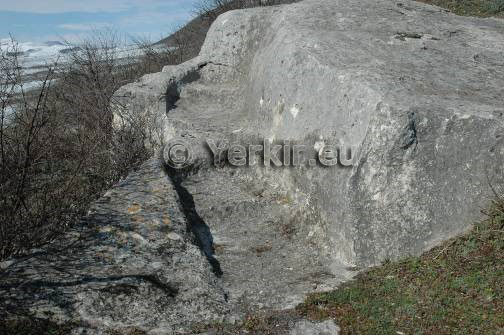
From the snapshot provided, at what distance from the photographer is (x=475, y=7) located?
16.0 m

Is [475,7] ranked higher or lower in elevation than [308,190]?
higher

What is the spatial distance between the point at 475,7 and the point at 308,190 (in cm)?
1246

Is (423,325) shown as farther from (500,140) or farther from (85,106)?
(85,106)

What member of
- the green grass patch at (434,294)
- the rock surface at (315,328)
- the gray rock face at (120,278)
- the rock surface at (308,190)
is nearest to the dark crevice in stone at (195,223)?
the rock surface at (308,190)

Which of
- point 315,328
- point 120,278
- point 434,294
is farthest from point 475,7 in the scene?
point 120,278

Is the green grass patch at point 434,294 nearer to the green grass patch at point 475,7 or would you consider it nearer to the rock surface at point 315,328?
the rock surface at point 315,328

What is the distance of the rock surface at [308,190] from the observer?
4.60 meters

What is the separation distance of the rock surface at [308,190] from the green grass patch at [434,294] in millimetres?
241

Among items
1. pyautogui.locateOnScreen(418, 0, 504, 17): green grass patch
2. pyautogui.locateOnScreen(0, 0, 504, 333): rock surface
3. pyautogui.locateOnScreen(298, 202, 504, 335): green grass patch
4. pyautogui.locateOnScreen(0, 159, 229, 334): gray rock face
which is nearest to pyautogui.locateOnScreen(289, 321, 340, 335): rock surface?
pyautogui.locateOnScreen(298, 202, 504, 335): green grass patch

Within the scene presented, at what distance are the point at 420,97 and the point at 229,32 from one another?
4761mm

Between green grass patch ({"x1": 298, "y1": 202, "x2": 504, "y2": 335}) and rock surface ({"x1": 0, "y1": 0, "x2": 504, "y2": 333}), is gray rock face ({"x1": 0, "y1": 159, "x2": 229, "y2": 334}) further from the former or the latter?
green grass patch ({"x1": 298, "y1": 202, "x2": 504, "y2": 335})

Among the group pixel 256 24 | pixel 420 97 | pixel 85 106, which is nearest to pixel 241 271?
pixel 420 97

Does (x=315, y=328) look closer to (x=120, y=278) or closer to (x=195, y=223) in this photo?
(x=120, y=278)

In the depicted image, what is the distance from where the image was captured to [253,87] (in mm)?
8383
